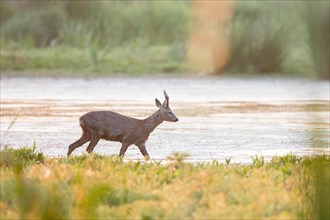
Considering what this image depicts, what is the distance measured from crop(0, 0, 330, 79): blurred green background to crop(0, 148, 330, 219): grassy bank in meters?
17.2

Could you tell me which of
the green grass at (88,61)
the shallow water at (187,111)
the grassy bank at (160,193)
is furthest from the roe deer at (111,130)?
the green grass at (88,61)

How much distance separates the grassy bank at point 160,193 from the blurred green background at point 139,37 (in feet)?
56.4

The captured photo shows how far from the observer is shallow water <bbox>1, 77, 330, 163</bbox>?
13.6m

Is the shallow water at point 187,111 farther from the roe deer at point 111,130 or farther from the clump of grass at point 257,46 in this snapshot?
the clump of grass at point 257,46

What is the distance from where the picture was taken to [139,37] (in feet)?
103

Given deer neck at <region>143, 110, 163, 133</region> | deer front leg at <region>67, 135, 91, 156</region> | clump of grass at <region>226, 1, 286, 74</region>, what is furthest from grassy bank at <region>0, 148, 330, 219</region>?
clump of grass at <region>226, 1, 286, 74</region>

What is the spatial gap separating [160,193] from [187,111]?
39.5ft

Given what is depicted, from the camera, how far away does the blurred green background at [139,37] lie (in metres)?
27.7

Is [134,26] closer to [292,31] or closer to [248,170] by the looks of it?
[292,31]

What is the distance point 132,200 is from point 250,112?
12199mm

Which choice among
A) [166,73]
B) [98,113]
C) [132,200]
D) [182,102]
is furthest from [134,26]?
[132,200]

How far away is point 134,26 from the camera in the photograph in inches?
1249

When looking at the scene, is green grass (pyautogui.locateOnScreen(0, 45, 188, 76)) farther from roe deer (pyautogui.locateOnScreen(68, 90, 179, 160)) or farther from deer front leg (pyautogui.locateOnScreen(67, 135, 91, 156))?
deer front leg (pyautogui.locateOnScreen(67, 135, 91, 156))

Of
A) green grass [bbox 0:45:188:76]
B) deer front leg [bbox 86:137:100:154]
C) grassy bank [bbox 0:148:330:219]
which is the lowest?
grassy bank [bbox 0:148:330:219]
